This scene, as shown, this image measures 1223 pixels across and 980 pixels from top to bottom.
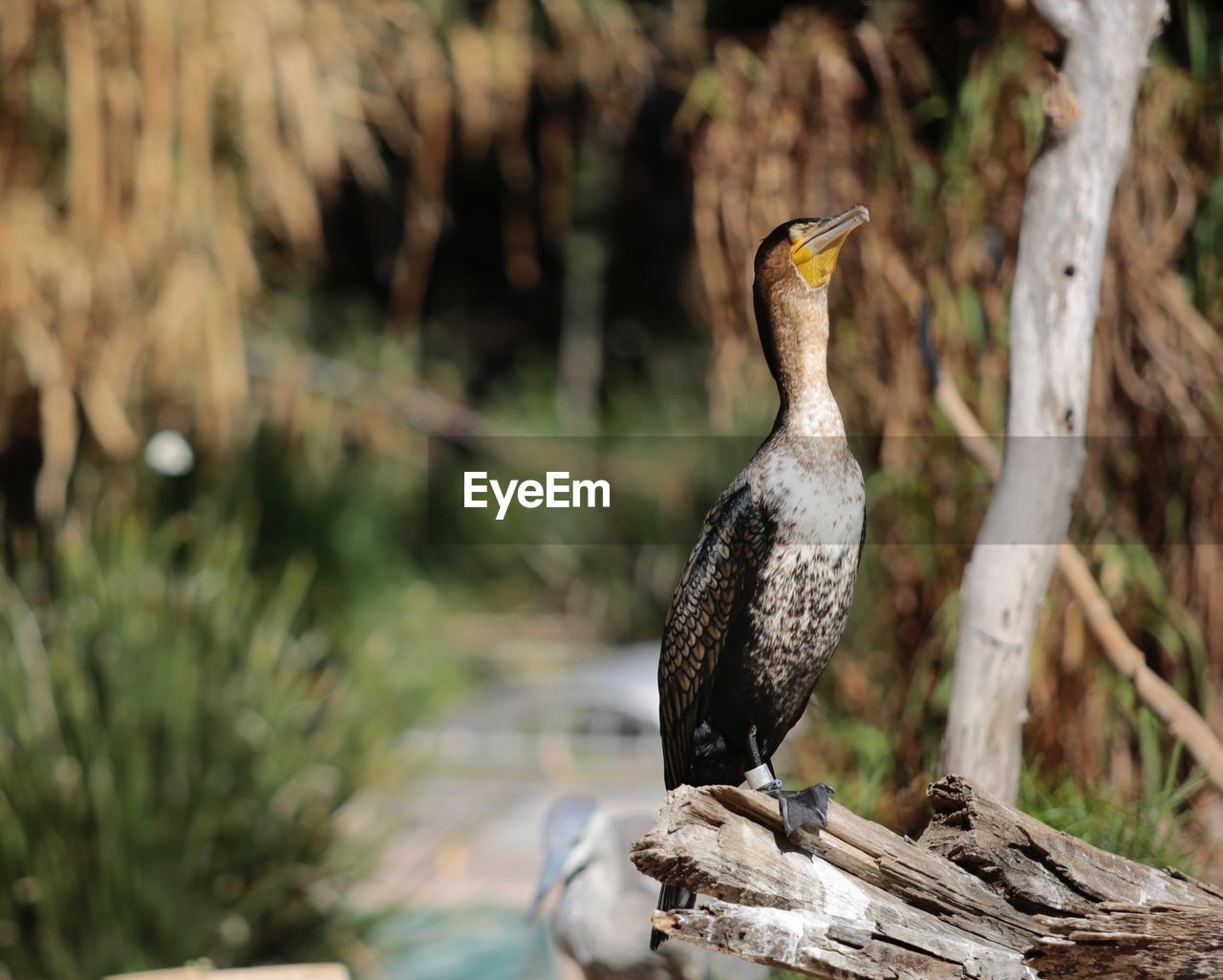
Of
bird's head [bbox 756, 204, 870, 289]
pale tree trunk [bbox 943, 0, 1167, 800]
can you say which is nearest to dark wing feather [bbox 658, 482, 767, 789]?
bird's head [bbox 756, 204, 870, 289]

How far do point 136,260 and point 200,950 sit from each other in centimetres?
305

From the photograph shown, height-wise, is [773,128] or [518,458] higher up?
[773,128]

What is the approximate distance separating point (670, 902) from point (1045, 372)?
39.6 inches

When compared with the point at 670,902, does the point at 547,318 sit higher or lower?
higher

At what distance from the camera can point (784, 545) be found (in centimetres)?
144

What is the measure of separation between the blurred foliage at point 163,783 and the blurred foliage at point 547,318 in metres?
0.03

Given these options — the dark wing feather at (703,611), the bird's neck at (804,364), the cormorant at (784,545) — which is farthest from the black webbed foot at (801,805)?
the bird's neck at (804,364)

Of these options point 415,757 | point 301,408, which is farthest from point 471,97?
point 415,757

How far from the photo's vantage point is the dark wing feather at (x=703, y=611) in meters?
1.48

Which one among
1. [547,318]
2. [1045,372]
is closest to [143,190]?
[1045,372]

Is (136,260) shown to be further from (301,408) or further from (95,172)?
(301,408)

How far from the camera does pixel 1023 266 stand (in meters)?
2.12

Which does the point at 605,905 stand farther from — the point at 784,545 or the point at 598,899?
the point at 784,545

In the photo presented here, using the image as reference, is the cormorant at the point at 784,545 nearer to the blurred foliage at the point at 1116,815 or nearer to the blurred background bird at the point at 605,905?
the blurred background bird at the point at 605,905
